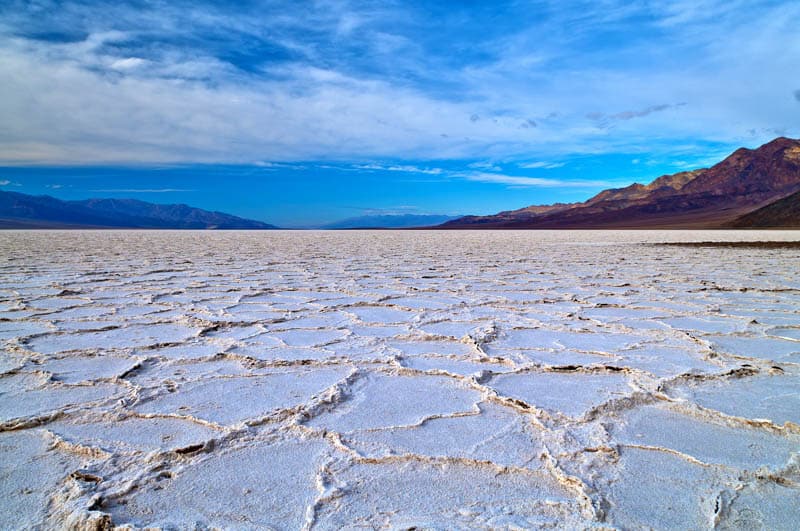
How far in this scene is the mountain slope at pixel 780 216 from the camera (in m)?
41.5

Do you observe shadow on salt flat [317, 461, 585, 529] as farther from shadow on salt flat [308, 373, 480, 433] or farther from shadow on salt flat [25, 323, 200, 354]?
shadow on salt flat [25, 323, 200, 354]

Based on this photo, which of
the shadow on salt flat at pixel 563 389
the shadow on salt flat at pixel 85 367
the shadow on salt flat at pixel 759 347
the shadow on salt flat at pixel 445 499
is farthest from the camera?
the shadow on salt flat at pixel 759 347

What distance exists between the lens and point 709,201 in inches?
3324

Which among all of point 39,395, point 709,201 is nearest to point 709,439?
point 39,395

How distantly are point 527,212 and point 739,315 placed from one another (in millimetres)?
127290

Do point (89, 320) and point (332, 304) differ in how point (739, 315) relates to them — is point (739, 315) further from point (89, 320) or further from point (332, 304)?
point (89, 320)

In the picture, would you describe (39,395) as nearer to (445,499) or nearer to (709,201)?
(445,499)

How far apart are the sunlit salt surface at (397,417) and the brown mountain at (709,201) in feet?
239

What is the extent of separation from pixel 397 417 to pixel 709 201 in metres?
97.7

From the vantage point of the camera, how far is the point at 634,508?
1065mm

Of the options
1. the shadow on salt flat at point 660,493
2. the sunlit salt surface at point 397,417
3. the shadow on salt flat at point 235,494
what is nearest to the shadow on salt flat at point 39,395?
the sunlit salt surface at point 397,417

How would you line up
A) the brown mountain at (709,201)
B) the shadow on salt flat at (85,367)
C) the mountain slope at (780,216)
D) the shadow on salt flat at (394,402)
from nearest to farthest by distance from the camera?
the shadow on salt flat at (394,402) → the shadow on salt flat at (85,367) → the mountain slope at (780,216) → the brown mountain at (709,201)

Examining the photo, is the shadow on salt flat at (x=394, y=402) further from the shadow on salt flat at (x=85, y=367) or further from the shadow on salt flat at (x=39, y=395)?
the shadow on salt flat at (x=85, y=367)

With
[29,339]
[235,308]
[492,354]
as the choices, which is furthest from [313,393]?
[235,308]
